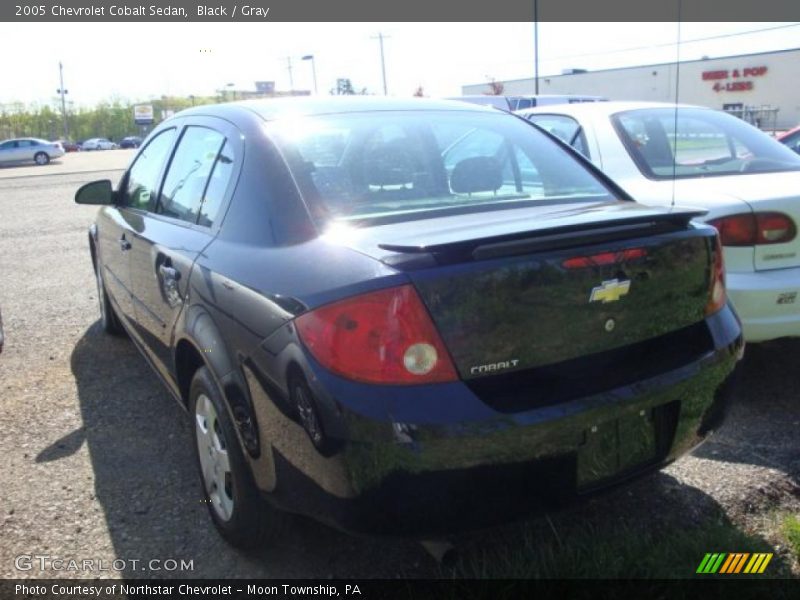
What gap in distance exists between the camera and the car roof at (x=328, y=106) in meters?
3.10

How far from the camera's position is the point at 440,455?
203 centimetres

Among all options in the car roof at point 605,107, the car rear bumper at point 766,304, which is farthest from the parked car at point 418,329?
the car roof at point 605,107

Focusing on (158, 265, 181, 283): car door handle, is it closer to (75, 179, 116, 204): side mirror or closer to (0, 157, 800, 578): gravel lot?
(0, 157, 800, 578): gravel lot

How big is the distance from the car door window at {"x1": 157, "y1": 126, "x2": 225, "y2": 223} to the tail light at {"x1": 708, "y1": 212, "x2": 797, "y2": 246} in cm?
243

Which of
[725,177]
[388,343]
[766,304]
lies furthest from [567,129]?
[388,343]

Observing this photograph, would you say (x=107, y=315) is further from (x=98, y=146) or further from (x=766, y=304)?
(x=98, y=146)

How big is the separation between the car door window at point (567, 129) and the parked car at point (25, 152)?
4161 centimetres

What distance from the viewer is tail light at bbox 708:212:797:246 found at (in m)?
3.68

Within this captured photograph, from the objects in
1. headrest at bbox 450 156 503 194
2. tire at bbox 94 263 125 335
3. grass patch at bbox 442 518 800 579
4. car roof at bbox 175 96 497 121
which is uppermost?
car roof at bbox 175 96 497 121

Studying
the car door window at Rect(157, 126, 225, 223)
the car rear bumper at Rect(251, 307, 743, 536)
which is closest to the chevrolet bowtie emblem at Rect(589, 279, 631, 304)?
the car rear bumper at Rect(251, 307, 743, 536)

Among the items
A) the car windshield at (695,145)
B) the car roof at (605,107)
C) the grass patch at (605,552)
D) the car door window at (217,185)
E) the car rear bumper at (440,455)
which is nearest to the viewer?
the car rear bumper at (440,455)

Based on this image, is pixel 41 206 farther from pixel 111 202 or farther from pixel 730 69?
pixel 730 69

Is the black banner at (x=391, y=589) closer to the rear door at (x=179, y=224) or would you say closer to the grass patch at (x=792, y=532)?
the grass patch at (x=792, y=532)

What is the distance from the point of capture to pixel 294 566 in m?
2.65
